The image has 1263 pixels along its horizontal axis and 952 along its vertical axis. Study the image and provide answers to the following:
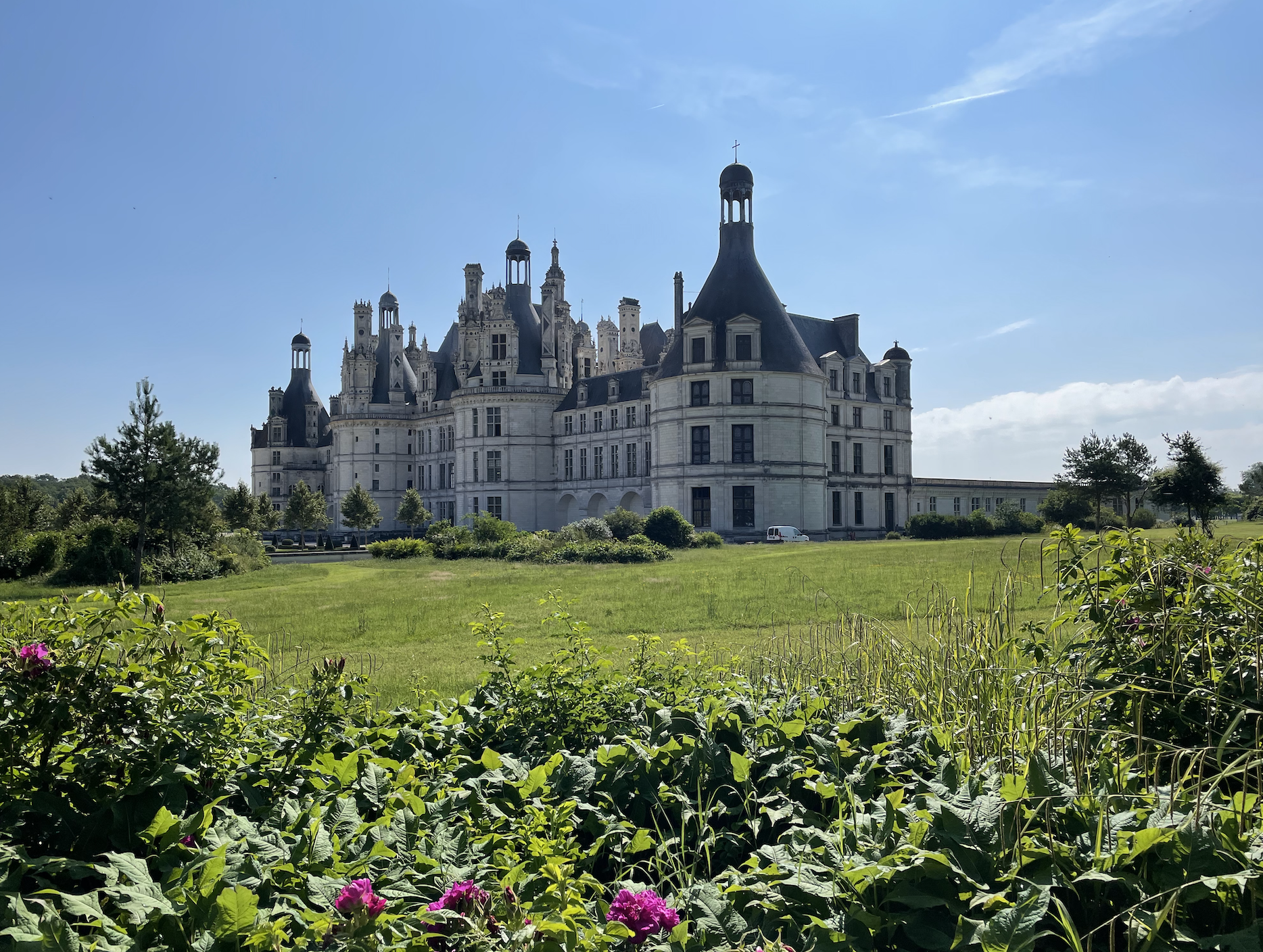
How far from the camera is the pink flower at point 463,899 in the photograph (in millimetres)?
2553

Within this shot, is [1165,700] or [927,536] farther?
[927,536]

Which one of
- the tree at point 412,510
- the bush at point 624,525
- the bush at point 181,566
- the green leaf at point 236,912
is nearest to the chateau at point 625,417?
the tree at point 412,510

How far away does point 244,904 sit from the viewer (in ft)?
7.78

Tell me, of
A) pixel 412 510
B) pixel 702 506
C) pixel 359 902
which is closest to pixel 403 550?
pixel 702 506

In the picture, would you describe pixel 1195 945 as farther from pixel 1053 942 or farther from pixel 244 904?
pixel 244 904

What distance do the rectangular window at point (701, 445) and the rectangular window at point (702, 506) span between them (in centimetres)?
156

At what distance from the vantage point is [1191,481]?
37.7 m

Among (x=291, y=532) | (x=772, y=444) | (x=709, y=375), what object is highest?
(x=709, y=375)

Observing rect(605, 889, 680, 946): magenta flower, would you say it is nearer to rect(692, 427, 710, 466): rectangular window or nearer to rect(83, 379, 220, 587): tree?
rect(83, 379, 220, 587): tree

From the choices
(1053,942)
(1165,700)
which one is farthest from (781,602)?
(1053,942)

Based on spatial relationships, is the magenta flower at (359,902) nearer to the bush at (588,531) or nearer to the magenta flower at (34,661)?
the magenta flower at (34,661)

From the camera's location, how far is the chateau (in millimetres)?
47031

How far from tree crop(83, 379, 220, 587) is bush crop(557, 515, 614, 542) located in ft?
45.4

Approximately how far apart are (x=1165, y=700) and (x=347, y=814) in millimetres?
3854
